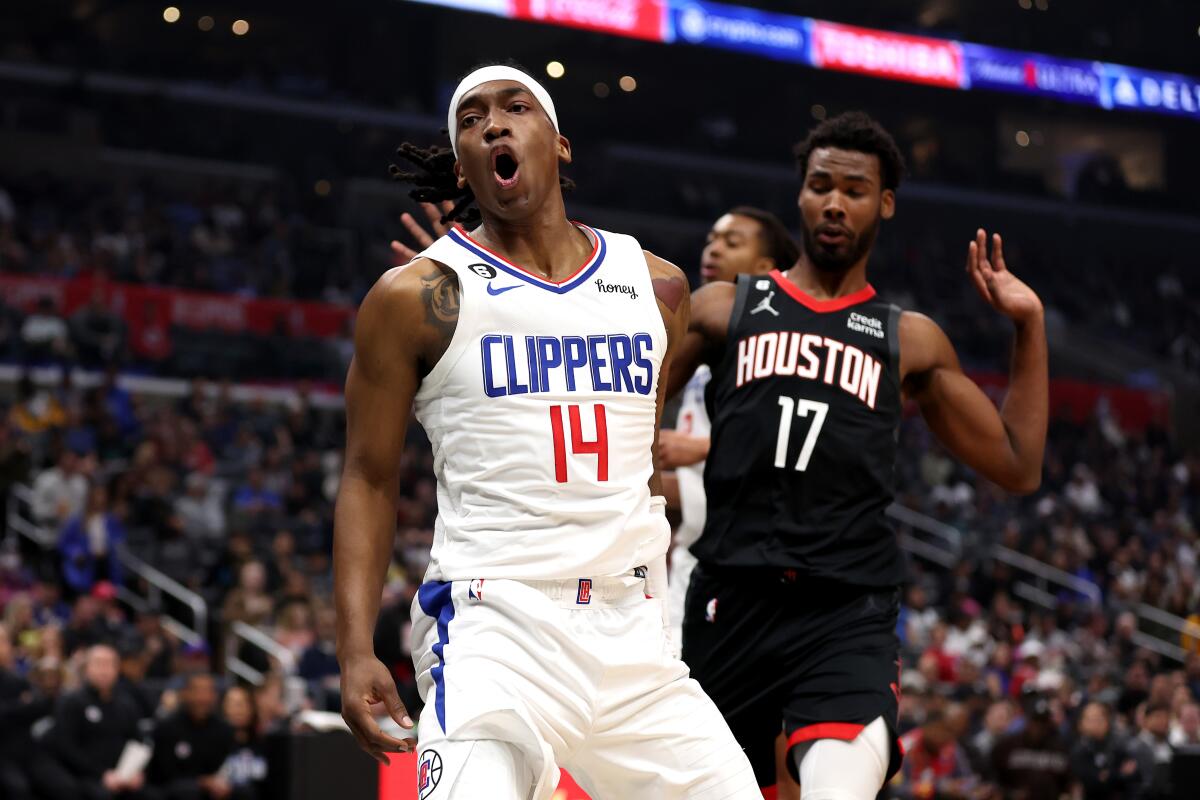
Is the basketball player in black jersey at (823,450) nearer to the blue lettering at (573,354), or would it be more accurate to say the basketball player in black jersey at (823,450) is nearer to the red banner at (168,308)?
the blue lettering at (573,354)

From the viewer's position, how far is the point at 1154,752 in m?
12.3

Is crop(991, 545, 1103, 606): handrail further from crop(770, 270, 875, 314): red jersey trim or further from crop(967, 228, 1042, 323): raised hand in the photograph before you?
crop(967, 228, 1042, 323): raised hand

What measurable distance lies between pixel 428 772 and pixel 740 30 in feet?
69.7

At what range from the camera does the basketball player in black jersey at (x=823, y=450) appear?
14.4ft

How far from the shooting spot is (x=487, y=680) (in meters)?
3.12

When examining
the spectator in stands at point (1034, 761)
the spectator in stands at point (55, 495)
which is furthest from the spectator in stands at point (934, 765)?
the spectator in stands at point (55, 495)

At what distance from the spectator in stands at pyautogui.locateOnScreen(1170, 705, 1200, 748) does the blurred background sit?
4 centimetres

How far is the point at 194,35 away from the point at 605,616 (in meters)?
28.0

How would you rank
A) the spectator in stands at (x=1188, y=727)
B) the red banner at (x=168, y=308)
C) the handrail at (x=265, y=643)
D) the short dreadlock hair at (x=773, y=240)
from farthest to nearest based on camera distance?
the red banner at (x=168, y=308) → the spectator in stands at (x=1188, y=727) → the handrail at (x=265, y=643) → the short dreadlock hair at (x=773, y=240)

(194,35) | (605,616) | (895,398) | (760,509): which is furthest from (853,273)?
(194,35)

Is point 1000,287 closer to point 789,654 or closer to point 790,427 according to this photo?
point 790,427

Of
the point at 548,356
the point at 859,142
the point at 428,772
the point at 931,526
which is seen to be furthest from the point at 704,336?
the point at 931,526

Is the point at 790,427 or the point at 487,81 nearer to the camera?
the point at 487,81

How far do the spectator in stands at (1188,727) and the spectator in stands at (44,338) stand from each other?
11.9m
